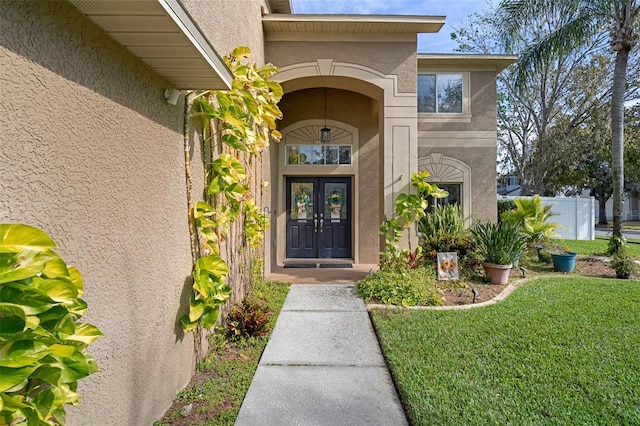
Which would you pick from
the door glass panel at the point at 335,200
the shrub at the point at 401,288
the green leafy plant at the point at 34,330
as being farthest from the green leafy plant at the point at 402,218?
the green leafy plant at the point at 34,330

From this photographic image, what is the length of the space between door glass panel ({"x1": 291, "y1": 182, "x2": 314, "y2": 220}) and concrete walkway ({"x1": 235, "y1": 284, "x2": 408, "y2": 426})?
471 cm

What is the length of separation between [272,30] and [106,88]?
5750 millimetres

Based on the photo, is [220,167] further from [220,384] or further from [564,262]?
[564,262]

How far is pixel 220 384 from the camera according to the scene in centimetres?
315

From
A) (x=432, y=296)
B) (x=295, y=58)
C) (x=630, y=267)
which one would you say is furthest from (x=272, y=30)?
(x=630, y=267)

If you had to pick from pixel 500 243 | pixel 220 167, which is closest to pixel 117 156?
pixel 220 167

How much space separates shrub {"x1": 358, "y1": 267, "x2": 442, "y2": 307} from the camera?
17.7 ft

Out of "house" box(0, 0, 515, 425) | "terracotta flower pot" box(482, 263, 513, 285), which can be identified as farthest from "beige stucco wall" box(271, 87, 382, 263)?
"house" box(0, 0, 515, 425)

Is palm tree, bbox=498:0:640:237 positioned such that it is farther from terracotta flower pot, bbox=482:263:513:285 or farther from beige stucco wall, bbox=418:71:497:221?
terracotta flower pot, bbox=482:263:513:285

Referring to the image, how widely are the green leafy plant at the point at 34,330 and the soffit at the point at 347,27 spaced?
6778mm

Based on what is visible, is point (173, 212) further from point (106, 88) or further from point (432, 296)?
point (432, 296)

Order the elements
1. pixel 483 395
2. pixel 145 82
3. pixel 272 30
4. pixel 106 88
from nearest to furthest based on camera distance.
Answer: pixel 106 88 < pixel 145 82 < pixel 483 395 < pixel 272 30

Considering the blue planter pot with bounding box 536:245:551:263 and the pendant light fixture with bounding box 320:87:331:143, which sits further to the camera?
the pendant light fixture with bounding box 320:87:331:143

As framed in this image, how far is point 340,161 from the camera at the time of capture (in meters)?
9.36
